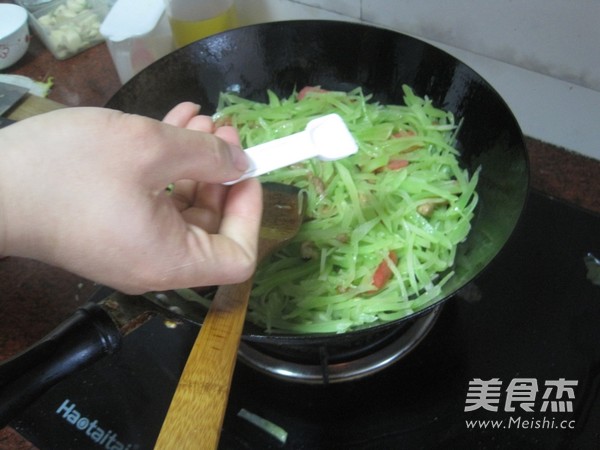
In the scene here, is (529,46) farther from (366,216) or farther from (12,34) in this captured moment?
(12,34)

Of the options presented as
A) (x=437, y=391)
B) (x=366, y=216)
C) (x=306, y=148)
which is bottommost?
(x=437, y=391)

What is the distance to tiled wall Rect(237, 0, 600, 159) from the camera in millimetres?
1049

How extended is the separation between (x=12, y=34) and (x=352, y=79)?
3.29ft

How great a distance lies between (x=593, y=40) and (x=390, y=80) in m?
0.42

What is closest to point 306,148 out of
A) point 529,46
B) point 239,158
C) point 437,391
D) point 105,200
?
point 239,158

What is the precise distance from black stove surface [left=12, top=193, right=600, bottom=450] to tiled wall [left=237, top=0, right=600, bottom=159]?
0.32 meters

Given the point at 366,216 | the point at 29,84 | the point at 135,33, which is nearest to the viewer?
the point at 366,216

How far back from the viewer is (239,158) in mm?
709

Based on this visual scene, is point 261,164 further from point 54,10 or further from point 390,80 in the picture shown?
point 54,10

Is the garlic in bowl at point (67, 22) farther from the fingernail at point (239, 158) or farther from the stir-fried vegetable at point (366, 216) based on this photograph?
the fingernail at point (239, 158)

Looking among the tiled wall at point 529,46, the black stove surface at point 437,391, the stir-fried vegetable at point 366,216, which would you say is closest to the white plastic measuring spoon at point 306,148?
the stir-fried vegetable at point 366,216

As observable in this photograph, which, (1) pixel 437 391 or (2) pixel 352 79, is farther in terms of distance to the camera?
(2) pixel 352 79

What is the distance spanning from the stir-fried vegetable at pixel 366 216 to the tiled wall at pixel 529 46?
0.54 feet

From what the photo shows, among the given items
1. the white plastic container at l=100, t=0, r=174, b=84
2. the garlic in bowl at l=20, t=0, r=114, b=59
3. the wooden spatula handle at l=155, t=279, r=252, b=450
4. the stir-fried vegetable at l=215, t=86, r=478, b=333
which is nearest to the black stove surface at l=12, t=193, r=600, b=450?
the stir-fried vegetable at l=215, t=86, r=478, b=333
